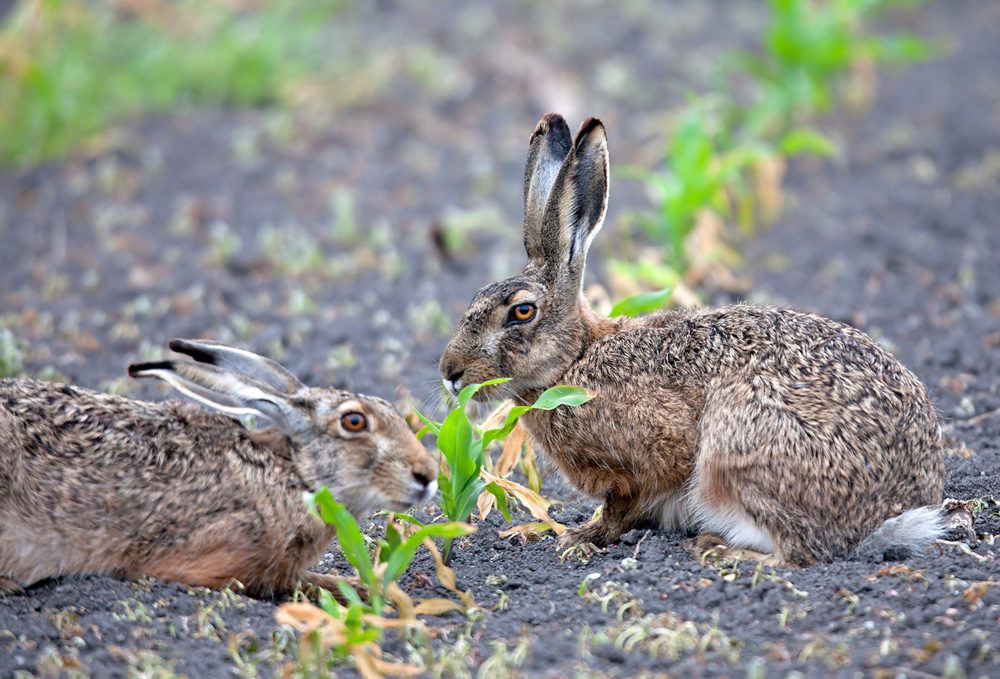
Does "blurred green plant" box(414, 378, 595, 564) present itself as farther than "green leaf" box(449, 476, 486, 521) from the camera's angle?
No

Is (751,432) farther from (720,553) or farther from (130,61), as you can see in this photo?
(130,61)

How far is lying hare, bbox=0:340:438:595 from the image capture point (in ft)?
15.8

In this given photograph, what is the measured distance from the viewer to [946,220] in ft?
33.9

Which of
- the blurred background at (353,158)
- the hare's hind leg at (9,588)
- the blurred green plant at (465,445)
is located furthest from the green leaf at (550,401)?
the hare's hind leg at (9,588)

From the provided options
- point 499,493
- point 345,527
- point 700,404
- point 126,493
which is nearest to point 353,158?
point 499,493

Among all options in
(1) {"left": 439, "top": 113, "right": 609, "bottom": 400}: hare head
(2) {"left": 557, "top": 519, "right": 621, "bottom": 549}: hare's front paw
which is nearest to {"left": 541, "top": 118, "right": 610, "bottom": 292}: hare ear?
(1) {"left": 439, "top": 113, "right": 609, "bottom": 400}: hare head

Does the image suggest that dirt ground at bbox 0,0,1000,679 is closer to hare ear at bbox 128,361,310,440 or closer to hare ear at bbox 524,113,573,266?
hare ear at bbox 128,361,310,440

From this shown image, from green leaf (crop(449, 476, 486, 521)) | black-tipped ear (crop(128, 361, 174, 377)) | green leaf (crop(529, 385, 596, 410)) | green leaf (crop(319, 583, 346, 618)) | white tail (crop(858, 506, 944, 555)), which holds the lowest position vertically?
green leaf (crop(319, 583, 346, 618))

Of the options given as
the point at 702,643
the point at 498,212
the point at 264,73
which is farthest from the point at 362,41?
the point at 702,643

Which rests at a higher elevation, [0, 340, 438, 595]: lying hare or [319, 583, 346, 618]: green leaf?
[0, 340, 438, 595]: lying hare

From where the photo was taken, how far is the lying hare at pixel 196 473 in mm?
4812

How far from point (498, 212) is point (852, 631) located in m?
7.07

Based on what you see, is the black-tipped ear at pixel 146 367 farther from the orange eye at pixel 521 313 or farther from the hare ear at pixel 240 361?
the orange eye at pixel 521 313

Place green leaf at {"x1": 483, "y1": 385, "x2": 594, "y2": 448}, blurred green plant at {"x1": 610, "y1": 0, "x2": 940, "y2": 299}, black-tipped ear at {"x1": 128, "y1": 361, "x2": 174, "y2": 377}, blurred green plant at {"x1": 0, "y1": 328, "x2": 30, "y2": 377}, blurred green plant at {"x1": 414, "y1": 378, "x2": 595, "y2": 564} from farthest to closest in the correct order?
blurred green plant at {"x1": 610, "y1": 0, "x2": 940, "y2": 299}
blurred green plant at {"x1": 0, "y1": 328, "x2": 30, "y2": 377}
green leaf at {"x1": 483, "y1": 385, "x2": 594, "y2": 448}
blurred green plant at {"x1": 414, "y1": 378, "x2": 595, "y2": 564}
black-tipped ear at {"x1": 128, "y1": 361, "x2": 174, "y2": 377}
